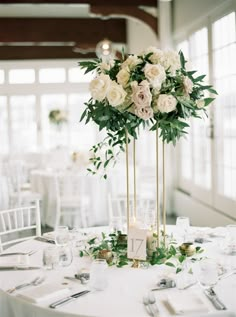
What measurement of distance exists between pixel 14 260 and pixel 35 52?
9.88m

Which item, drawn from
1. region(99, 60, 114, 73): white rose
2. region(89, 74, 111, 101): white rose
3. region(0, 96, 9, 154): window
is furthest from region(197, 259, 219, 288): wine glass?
region(0, 96, 9, 154): window

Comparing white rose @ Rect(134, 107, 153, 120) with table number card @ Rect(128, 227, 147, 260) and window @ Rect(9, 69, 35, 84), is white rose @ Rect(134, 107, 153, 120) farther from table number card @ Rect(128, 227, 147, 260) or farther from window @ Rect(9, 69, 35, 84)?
window @ Rect(9, 69, 35, 84)

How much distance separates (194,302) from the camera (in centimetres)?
197

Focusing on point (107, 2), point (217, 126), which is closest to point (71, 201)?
point (217, 126)

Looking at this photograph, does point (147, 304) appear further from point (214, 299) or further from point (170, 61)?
point (170, 61)

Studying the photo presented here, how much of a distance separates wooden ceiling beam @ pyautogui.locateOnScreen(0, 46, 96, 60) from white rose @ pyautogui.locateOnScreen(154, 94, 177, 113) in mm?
10051

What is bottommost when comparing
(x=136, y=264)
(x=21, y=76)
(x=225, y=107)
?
(x=136, y=264)

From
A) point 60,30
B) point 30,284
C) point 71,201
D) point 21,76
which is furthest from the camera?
point 21,76

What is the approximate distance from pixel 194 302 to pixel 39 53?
1065 centimetres

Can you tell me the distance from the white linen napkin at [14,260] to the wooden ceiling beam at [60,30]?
317 inches

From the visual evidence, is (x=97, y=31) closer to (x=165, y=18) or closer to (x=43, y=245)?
(x=165, y=18)

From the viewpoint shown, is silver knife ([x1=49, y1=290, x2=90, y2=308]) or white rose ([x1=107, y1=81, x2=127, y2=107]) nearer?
silver knife ([x1=49, y1=290, x2=90, y2=308])

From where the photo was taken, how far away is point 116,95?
2.31 meters

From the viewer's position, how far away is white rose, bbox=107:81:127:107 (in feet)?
7.59
